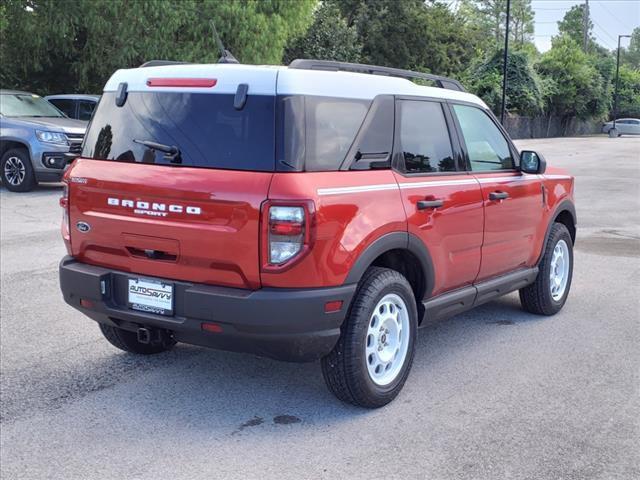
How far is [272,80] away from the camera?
13.0 feet

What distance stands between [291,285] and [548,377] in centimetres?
204

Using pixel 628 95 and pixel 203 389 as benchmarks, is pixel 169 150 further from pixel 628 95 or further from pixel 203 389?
pixel 628 95

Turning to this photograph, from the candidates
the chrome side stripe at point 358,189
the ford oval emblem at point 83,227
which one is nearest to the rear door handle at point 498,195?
the chrome side stripe at point 358,189

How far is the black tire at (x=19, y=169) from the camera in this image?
47.7ft

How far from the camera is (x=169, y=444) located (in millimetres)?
3902

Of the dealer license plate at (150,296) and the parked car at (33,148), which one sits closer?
the dealer license plate at (150,296)

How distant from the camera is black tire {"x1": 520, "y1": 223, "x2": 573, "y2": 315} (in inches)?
245

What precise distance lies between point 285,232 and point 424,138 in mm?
1458

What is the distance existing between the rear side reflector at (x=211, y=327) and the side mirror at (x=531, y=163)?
A: 2.94 meters

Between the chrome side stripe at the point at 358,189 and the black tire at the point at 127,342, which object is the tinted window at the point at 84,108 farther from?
the chrome side stripe at the point at 358,189

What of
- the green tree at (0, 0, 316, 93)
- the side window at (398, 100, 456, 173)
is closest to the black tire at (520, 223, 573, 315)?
the side window at (398, 100, 456, 173)

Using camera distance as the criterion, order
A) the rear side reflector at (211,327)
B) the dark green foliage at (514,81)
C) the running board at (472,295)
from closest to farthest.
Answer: the rear side reflector at (211,327), the running board at (472,295), the dark green foliage at (514,81)

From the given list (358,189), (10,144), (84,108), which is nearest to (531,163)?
(358,189)

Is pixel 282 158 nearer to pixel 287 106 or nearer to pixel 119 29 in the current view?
pixel 287 106
